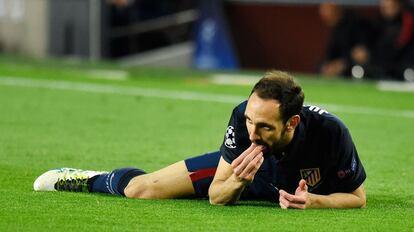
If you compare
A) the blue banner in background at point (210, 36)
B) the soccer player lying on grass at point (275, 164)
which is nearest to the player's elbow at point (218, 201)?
the soccer player lying on grass at point (275, 164)

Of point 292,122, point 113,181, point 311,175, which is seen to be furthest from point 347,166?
point 113,181

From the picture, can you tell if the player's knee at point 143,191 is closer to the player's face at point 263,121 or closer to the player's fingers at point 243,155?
the player's fingers at point 243,155

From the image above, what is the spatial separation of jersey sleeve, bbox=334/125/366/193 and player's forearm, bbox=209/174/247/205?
67cm

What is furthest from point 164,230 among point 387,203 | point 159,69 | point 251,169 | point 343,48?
point 159,69

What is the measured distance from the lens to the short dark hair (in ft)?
26.5

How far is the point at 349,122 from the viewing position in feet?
51.6

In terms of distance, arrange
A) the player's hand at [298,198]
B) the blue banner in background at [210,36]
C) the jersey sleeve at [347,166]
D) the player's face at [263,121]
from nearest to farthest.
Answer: the player's face at [263,121] < the player's hand at [298,198] < the jersey sleeve at [347,166] < the blue banner in background at [210,36]

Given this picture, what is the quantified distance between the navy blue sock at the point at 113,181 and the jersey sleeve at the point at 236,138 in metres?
1.12

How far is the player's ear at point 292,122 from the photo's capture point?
322 inches

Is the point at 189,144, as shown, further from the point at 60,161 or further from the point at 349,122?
the point at 349,122

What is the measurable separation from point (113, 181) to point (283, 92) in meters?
1.74

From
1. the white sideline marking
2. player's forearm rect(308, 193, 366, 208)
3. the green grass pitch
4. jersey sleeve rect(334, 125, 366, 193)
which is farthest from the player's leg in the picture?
the white sideline marking

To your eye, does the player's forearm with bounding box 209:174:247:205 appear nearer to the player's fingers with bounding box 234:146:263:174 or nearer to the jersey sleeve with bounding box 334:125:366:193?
the player's fingers with bounding box 234:146:263:174

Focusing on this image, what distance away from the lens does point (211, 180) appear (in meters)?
8.97
